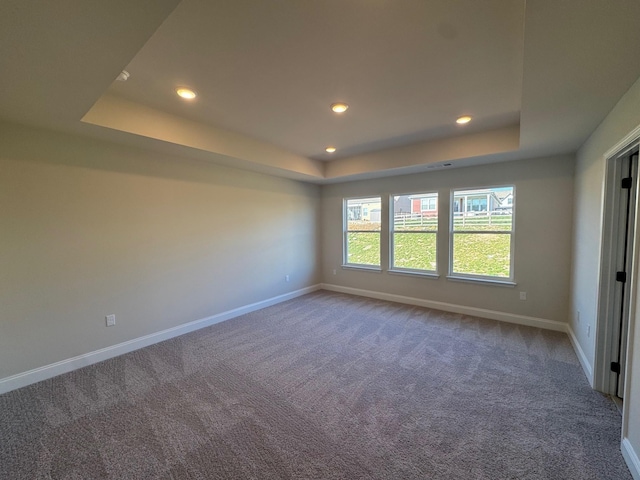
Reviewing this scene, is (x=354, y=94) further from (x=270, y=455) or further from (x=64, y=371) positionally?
(x=64, y=371)

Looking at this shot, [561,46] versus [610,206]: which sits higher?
[561,46]

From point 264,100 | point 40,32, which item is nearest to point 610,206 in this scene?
point 264,100

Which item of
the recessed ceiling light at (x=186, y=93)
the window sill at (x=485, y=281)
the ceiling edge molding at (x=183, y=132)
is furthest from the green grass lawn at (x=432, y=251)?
the recessed ceiling light at (x=186, y=93)

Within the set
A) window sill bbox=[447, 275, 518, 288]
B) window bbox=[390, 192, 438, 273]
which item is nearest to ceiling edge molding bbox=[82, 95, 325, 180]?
window bbox=[390, 192, 438, 273]

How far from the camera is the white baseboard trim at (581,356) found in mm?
2506

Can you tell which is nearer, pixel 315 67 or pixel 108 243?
pixel 315 67

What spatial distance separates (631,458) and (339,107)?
3.35 meters

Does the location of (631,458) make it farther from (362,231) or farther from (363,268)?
(362,231)

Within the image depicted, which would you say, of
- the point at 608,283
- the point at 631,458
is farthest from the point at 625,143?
the point at 631,458

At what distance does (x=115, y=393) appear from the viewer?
2.40 meters

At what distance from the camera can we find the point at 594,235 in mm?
2633

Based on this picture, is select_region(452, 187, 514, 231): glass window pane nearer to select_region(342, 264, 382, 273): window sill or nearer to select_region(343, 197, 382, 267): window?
select_region(343, 197, 382, 267): window

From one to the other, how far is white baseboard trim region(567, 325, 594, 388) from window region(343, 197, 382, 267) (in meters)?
2.94

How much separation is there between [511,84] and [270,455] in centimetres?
340
